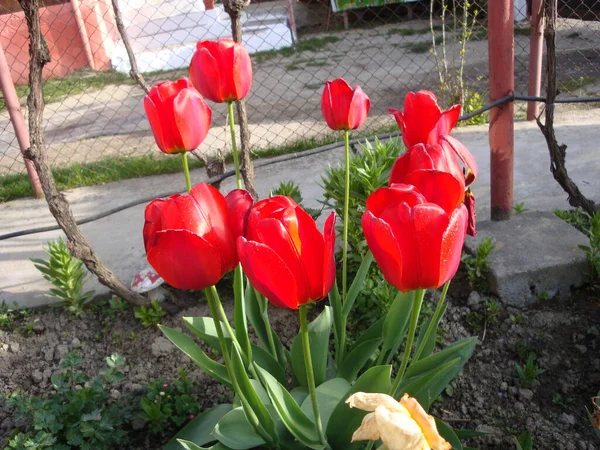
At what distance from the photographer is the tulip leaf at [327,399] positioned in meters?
1.48

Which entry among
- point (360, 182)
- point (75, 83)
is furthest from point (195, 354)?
point (75, 83)

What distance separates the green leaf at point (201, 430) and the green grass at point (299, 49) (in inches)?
331

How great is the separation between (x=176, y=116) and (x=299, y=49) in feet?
29.9

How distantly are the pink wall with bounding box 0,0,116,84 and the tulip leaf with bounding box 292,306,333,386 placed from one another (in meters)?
8.58

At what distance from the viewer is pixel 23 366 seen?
2367mm

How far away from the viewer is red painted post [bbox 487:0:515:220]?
104 inches

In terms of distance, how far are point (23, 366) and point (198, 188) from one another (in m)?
1.74

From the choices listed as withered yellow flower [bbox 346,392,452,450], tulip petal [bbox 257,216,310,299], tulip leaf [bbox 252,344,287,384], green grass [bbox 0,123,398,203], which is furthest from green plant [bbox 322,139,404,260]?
green grass [bbox 0,123,398,203]

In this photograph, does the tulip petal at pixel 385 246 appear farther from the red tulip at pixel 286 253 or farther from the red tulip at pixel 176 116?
the red tulip at pixel 176 116

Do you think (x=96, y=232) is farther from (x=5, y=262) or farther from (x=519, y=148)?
(x=519, y=148)

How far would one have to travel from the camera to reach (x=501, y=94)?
2.75 m

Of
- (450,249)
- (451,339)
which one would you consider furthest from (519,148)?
(450,249)

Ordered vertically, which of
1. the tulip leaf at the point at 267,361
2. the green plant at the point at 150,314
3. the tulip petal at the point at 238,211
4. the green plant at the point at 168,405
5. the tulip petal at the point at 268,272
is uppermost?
the tulip petal at the point at 238,211


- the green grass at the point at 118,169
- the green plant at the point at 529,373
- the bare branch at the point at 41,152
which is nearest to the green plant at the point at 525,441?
the green plant at the point at 529,373
